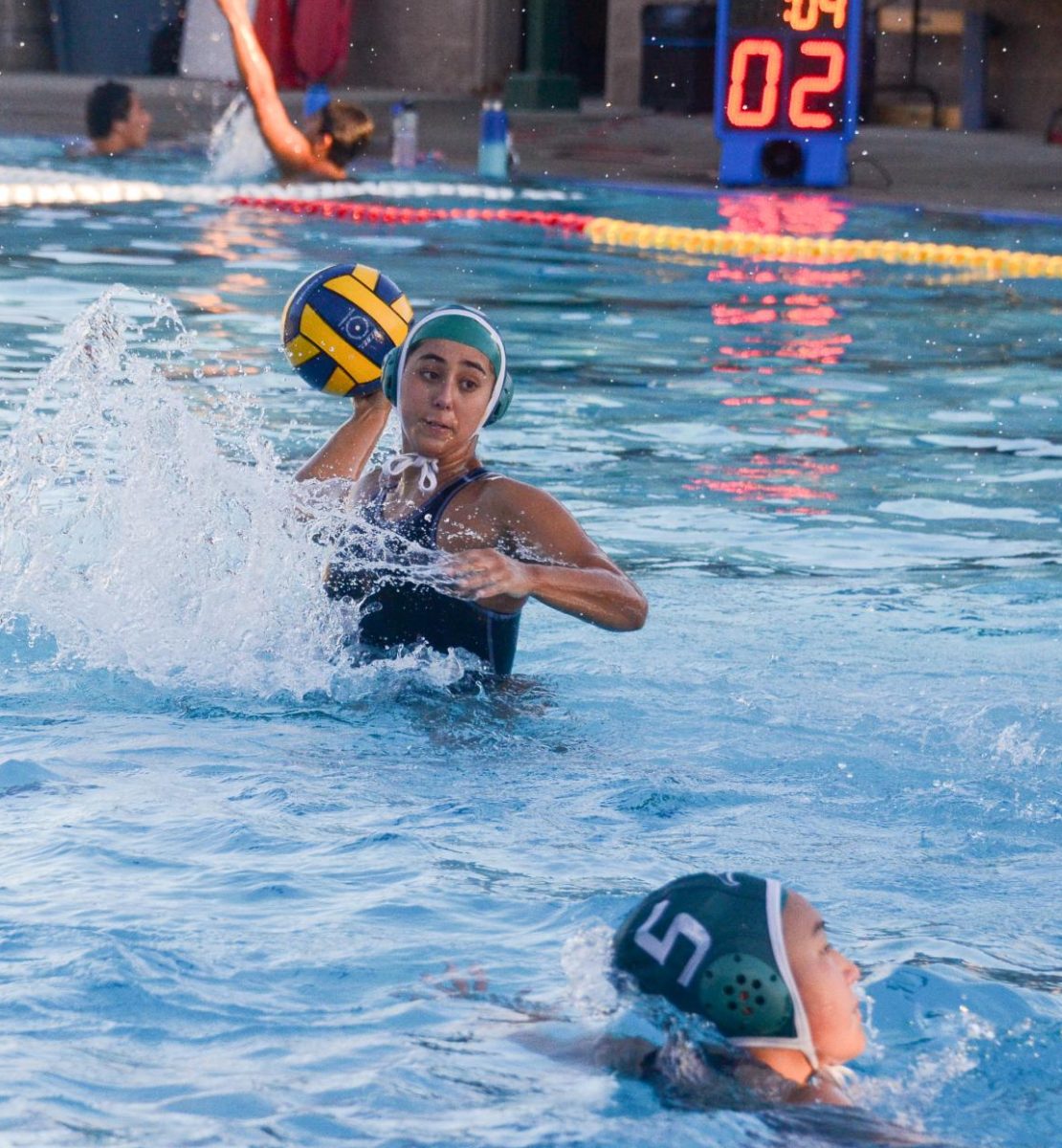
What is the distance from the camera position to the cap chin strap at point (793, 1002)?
2.71 meters

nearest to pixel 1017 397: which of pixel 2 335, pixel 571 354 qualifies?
pixel 571 354

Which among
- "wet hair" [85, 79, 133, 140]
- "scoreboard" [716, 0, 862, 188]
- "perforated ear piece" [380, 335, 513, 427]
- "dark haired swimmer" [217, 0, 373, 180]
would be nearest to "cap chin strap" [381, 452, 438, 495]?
"perforated ear piece" [380, 335, 513, 427]

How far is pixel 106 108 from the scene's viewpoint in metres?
17.8

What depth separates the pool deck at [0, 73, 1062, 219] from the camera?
1736cm

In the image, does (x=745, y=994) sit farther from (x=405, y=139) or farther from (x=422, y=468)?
(x=405, y=139)

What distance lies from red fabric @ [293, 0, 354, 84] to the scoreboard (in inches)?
431

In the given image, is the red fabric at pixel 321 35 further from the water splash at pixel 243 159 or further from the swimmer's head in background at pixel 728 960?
the swimmer's head in background at pixel 728 960

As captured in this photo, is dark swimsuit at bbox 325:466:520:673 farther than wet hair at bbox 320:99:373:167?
No

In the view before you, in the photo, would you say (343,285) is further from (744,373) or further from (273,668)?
(744,373)

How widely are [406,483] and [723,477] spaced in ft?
10.2

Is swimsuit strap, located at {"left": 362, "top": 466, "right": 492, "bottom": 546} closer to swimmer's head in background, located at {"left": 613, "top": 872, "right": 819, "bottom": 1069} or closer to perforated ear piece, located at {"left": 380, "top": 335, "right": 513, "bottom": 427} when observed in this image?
perforated ear piece, located at {"left": 380, "top": 335, "right": 513, "bottom": 427}

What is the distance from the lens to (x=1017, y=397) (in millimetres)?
9234

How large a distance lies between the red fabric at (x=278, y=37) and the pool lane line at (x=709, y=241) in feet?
39.0

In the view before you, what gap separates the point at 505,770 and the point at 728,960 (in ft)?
5.59
